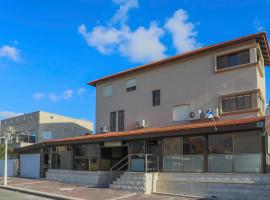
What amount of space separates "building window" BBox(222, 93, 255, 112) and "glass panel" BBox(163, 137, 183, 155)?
3969mm

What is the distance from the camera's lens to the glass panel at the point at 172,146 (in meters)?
21.1

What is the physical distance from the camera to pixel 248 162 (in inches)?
703

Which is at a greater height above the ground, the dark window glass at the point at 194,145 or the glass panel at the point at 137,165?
the dark window glass at the point at 194,145

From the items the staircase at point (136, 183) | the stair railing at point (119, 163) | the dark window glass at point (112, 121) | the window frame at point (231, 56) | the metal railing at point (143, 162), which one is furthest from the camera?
the dark window glass at point (112, 121)

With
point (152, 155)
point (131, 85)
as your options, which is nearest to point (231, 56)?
point (152, 155)

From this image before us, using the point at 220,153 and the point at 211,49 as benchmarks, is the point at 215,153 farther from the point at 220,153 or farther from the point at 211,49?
the point at 211,49

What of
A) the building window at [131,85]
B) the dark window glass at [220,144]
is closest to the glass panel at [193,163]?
the dark window glass at [220,144]

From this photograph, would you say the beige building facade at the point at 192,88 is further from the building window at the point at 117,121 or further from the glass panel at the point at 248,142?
the glass panel at the point at 248,142

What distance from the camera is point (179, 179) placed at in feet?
65.3

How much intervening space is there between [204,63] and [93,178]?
10.5 m

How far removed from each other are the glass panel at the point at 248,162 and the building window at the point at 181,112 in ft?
23.2

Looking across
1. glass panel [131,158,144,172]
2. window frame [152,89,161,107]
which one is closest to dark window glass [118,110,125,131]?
window frame [152,89,161,107]

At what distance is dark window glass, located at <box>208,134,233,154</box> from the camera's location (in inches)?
747

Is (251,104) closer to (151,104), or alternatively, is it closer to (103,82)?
(151,104)
